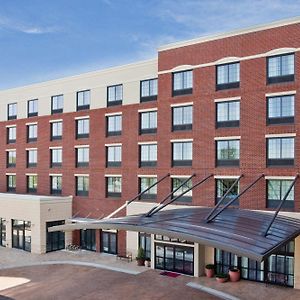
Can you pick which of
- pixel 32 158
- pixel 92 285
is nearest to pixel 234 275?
pixel 92 285

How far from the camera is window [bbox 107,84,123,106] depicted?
35844 mm

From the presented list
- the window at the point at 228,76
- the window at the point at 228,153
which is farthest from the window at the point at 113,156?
the window at the point at 228,76

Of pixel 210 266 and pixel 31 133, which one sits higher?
pixel 31 133

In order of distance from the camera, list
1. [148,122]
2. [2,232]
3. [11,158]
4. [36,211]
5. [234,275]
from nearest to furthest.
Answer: [234,275], [148,122], [36,211], [2,232], [11,158]

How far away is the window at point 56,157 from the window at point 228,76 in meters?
18.3

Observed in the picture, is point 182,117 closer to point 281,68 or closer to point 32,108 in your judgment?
point 281,68

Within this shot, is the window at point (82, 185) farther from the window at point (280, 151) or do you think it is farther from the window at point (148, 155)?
the window at point (280, 151)

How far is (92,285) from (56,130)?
19.3m

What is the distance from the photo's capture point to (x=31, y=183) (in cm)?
4259

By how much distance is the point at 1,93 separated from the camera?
46.3m

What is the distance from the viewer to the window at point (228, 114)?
29438mm

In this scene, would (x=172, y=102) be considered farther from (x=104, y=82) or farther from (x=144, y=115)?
(x=104, y=82)

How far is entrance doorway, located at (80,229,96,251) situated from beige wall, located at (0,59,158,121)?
11822 mm

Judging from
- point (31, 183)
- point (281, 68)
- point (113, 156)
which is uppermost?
point (281, 68)
